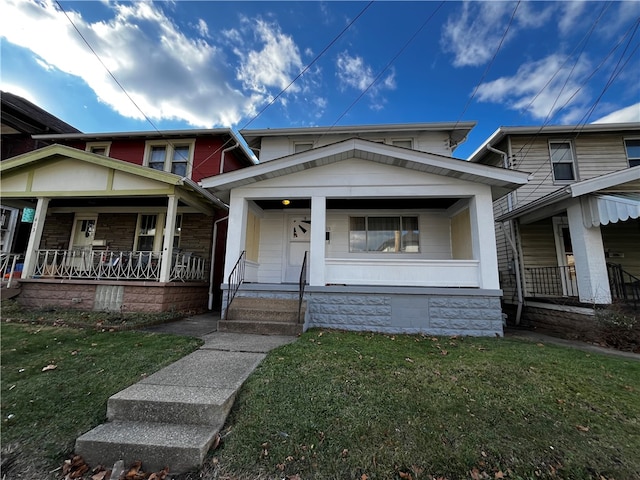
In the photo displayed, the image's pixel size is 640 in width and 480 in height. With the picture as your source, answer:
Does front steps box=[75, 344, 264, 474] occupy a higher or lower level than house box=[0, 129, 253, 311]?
lower

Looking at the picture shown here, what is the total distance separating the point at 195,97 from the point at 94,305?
7.41 m

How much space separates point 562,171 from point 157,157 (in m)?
15.4

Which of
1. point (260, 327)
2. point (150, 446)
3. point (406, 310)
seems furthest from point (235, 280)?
point (150, 446)

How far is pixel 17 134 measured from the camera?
38.7 feet

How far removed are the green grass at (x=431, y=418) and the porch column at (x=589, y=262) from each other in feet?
8.15

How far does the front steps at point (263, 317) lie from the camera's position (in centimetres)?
566

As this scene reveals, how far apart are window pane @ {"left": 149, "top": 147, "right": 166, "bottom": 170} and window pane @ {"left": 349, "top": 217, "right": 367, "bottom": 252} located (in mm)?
7950

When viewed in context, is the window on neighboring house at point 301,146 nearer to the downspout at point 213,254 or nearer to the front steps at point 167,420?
the downspout at point 213,254

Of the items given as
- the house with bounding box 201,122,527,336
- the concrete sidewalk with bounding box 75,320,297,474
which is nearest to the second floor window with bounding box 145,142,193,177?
the house with bounding box 201,122,527,336

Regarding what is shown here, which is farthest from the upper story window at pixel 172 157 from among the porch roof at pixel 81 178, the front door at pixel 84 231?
the front door at pixel 84 231

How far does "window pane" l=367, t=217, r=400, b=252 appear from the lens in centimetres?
880

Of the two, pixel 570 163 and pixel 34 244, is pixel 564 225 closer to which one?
pixel 570 163

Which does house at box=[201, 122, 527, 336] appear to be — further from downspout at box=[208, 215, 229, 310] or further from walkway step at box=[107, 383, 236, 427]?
walkway step at box=[107, 383, 236, 427]

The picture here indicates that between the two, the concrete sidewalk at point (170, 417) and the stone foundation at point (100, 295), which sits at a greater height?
the stone foundation at point (100, 295)
